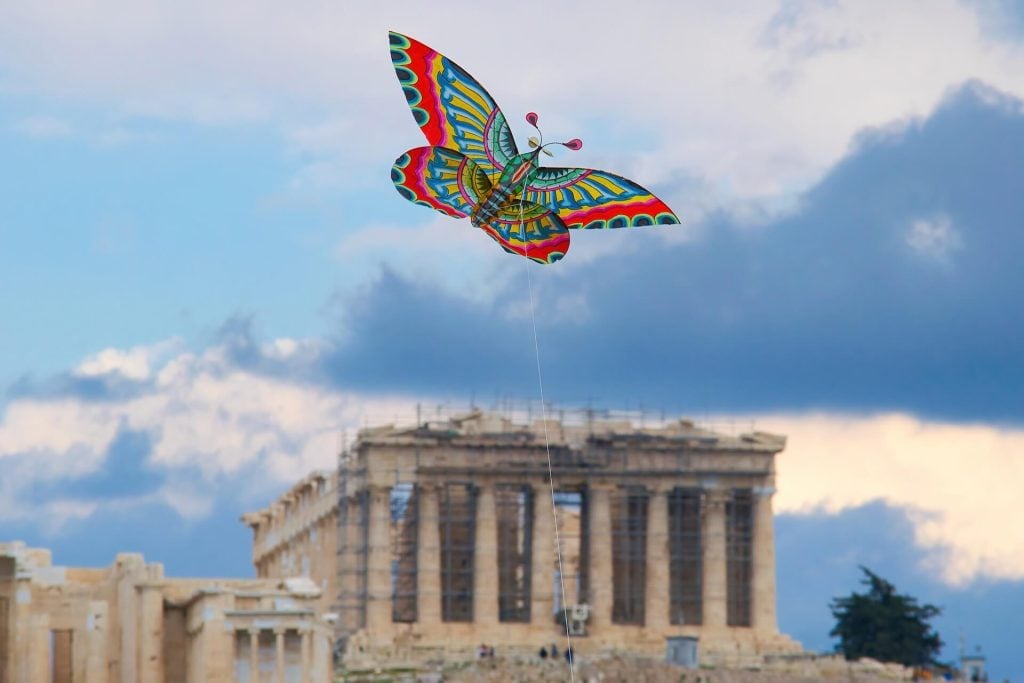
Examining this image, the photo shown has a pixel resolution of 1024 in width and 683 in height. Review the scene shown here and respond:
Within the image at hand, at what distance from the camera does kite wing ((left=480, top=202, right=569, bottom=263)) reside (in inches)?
1431

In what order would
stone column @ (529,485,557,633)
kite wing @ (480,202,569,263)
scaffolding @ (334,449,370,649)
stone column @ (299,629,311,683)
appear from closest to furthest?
1. kite wing @ (480,202,569,263)
2. stone column @ (299,629,311,683)
3. scaffolding @ (334,449,370,649)
4. stone column @ (529,485,557,633)

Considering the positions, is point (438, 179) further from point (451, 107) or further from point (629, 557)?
point (629, 557)

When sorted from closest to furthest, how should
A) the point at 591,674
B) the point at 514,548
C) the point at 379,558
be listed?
the point at 591,674, the point at 379,558, the point at 514,548

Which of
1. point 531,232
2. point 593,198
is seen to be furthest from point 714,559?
point 593,198

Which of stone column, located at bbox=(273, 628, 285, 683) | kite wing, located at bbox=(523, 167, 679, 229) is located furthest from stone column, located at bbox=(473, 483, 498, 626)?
kite wing, located at bbox=(523, 167, 679, 229)

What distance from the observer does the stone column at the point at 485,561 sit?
356 ft

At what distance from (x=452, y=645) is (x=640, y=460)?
10724 millimetres

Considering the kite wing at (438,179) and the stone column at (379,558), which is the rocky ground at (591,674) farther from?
the kite wing at (438,179)

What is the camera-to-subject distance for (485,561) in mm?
109188

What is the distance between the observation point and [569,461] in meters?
111

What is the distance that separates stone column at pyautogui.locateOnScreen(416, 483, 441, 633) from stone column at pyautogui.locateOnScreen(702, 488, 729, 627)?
1020cm

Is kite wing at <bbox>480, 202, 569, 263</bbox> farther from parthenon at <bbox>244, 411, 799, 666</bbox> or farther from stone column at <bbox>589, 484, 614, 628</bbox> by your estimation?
stone column at <bbox>589, 484, 614, 628</bbox>

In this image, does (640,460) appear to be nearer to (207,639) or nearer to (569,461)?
(569,461)

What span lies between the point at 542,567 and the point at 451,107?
76.3 metres
